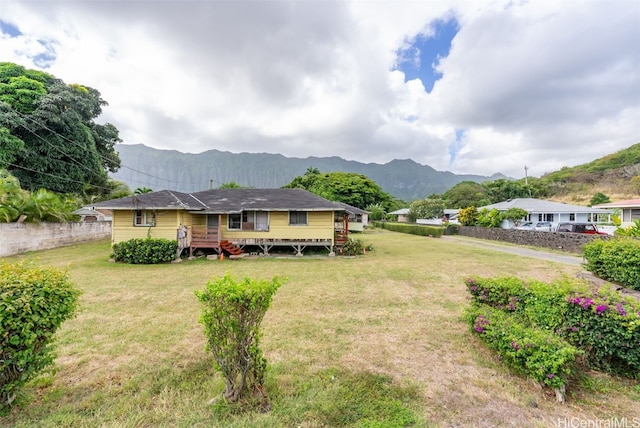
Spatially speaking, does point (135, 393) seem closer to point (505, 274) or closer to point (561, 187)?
point (505, 274)

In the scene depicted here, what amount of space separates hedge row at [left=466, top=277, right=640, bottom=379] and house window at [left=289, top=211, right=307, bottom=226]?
11.4 meters

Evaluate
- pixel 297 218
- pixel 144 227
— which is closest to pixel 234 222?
pixel 297 218

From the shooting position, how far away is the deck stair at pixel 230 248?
1392cm

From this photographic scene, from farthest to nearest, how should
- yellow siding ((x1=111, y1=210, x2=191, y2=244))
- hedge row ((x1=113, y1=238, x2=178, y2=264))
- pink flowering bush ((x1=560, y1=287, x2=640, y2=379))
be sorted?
1. yellow siding ((x1=111, y1=210, x2=191, y2=244))
2. hedge row ((x1=113, y1=238, x2=178, y2=264))
3. pink flowering bush ((x1=560, y1=287, x2=640, y2=379))

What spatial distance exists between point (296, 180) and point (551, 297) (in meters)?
48.1

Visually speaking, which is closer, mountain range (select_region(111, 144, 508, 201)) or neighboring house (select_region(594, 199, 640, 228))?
neighboring house (select_region(594, 199, 640, 228))

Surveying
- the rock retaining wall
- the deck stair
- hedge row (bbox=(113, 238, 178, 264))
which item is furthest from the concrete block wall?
→ the rock retaining wall

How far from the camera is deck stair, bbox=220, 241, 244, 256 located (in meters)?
13.9

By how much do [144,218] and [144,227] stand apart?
1.58 feet

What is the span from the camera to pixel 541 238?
17.3m

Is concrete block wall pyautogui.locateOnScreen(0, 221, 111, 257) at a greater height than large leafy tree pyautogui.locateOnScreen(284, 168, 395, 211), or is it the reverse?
large leafy tree pyautogui.locateOnScreen(284, 168, 395, 211)

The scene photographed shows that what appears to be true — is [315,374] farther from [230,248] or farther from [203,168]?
[203,168]

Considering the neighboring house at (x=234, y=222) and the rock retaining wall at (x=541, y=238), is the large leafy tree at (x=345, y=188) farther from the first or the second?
the neighboring house at (x=234, y=222)

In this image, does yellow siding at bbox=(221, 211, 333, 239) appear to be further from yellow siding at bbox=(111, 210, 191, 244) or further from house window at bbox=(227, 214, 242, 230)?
yellow siding at bbox=(111, 210, 191, 244)
